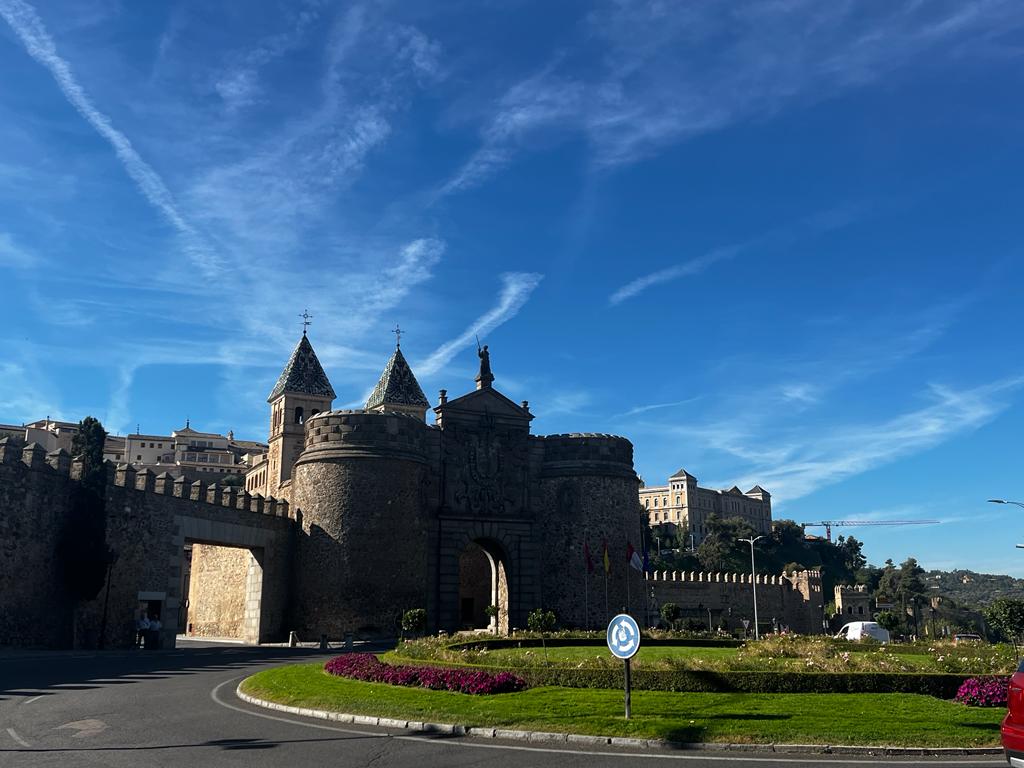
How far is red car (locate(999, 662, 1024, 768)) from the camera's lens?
29.6 feet

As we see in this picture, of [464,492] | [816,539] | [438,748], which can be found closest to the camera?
[438,748]

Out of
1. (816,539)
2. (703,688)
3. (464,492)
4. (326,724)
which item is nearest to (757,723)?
(703,688)

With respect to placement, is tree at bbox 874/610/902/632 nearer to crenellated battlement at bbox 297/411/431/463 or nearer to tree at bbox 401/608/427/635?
crenellated battlement at bbox 297/411/431/463

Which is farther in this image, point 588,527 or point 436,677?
point 588,527

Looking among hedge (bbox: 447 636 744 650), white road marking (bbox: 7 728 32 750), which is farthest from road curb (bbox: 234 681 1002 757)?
hedge (bbox: 447 636 744 650)

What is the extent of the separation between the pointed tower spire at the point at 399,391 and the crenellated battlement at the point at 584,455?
838 inches

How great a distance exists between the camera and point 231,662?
103 ft

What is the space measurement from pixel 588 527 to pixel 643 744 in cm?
4245

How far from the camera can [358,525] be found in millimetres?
49625

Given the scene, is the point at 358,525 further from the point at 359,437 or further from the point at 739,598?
the point at 739,598

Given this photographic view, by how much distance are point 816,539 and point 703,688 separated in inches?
6394

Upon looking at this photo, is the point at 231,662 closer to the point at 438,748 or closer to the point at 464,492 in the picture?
the point at 438,748

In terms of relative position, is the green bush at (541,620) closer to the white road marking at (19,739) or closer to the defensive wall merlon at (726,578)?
the defensive wall merlon at (726,578)

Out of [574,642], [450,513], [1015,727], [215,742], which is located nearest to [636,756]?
[1015,727]
